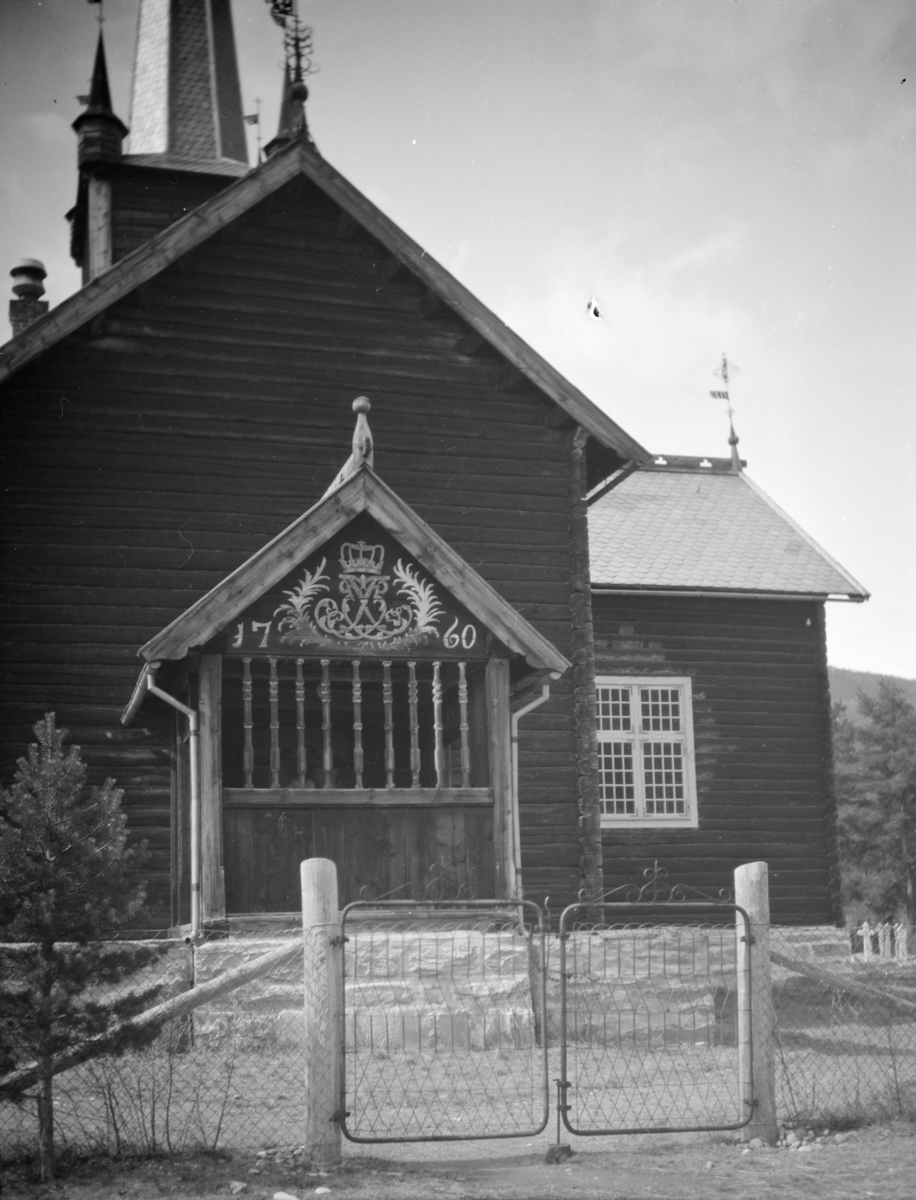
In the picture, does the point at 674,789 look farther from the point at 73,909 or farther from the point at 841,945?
the point at 73,909

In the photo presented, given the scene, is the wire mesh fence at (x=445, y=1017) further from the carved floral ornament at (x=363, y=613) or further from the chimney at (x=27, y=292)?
the chimney at (x=27, y=292)

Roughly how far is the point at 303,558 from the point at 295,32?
7.80 meters

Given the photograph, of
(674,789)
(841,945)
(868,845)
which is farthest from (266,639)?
(868,845)

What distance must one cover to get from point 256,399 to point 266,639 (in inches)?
152

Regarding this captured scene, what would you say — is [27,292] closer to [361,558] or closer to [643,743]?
[361,558]

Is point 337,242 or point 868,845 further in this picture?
point 868,845

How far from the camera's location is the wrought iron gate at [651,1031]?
8.68 metres

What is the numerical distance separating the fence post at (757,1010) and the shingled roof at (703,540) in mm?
Answer: 12100

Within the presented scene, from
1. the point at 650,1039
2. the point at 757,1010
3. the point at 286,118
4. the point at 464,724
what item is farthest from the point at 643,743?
the point at 757,1010

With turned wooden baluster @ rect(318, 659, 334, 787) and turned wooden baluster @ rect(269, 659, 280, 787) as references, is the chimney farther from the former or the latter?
turned wooden baluster @ rect(318, 659, 334, 787)

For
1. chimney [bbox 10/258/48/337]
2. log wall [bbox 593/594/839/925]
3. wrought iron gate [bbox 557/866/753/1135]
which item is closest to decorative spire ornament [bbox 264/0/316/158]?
chimney [bbox 10/258/48/337]

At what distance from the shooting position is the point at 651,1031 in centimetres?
1293

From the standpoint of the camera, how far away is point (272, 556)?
1288 cm

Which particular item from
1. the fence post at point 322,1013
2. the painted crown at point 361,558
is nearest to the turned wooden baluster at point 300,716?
the painted crown at point 361,558
